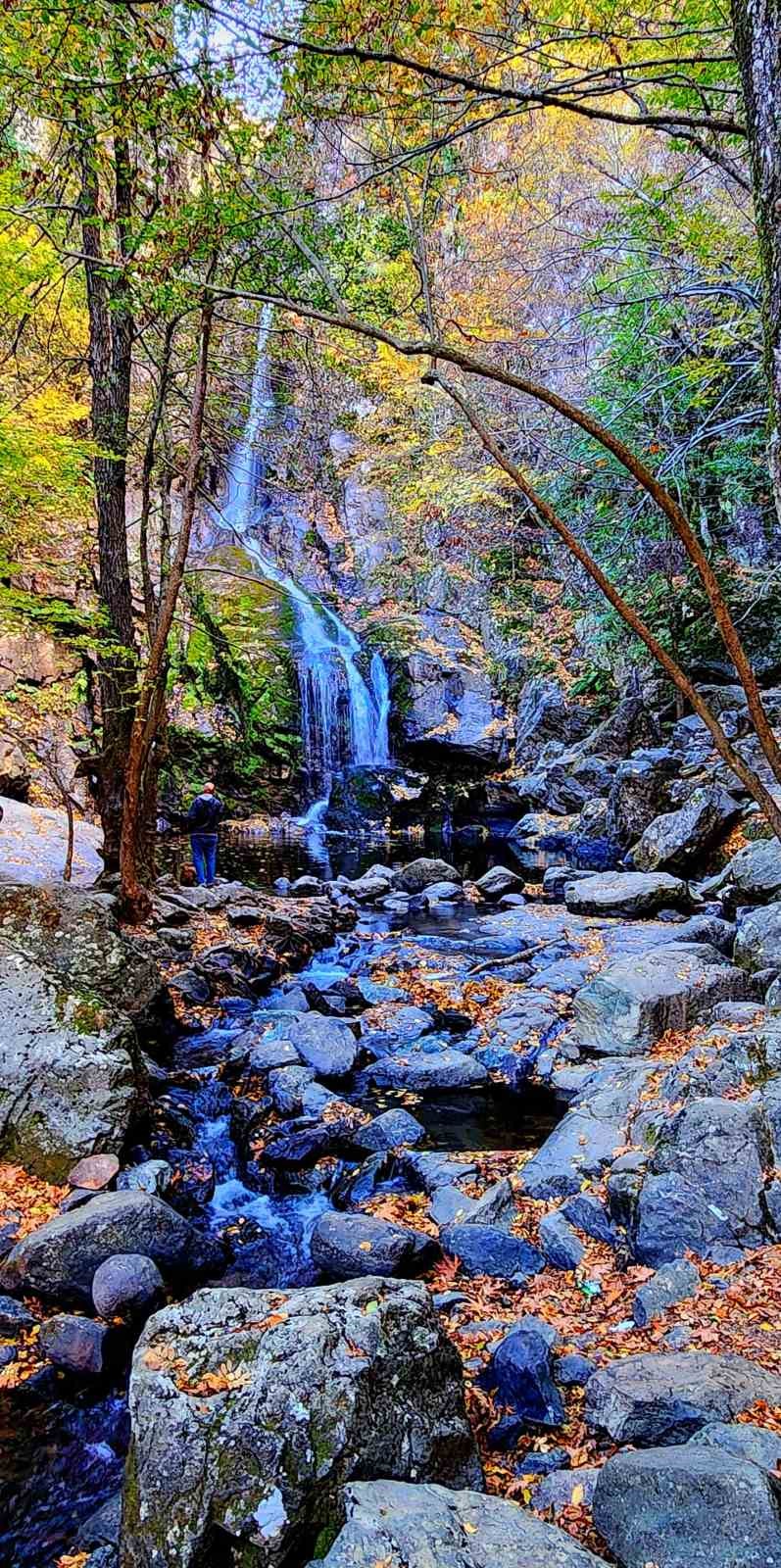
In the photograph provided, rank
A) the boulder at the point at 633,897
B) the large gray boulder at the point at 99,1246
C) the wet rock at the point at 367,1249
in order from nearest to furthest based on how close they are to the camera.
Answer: the large gray boulder at the point at 99,1246 → the wet rock at the point at 367,1249 → the boulder at the point at 633,897

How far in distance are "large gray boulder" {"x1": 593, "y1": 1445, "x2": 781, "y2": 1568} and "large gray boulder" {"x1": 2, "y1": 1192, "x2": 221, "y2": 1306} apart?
2429mm

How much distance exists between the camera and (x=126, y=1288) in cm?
369

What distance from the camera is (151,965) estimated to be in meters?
6.80

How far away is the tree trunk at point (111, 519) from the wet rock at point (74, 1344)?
5.56m

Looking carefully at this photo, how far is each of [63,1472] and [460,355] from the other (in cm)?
486

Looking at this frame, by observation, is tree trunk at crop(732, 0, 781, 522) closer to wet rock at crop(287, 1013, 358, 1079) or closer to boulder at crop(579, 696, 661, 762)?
wet rock at crop(287, 1013, 358, 1079)

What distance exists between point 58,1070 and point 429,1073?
278 cm

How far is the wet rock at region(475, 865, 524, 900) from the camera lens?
41.6 ft

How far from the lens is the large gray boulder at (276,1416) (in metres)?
2.23

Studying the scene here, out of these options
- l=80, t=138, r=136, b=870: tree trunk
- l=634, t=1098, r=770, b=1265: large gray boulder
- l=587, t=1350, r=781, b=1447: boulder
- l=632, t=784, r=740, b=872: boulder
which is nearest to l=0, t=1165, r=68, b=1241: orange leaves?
l=587, t=1350, r=781, b=1447: boulder

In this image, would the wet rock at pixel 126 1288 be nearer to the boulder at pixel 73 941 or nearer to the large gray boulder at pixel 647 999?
the boulder at pixel 73 941

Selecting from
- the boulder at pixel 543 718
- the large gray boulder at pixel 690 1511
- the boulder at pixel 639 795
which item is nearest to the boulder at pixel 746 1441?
the large gray boulder at pixel 690 1511

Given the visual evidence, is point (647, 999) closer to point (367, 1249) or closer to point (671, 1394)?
point (367, 1249)

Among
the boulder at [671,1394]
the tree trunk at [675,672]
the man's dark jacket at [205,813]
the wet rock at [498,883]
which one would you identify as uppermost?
the tree trunk at [675,672]
